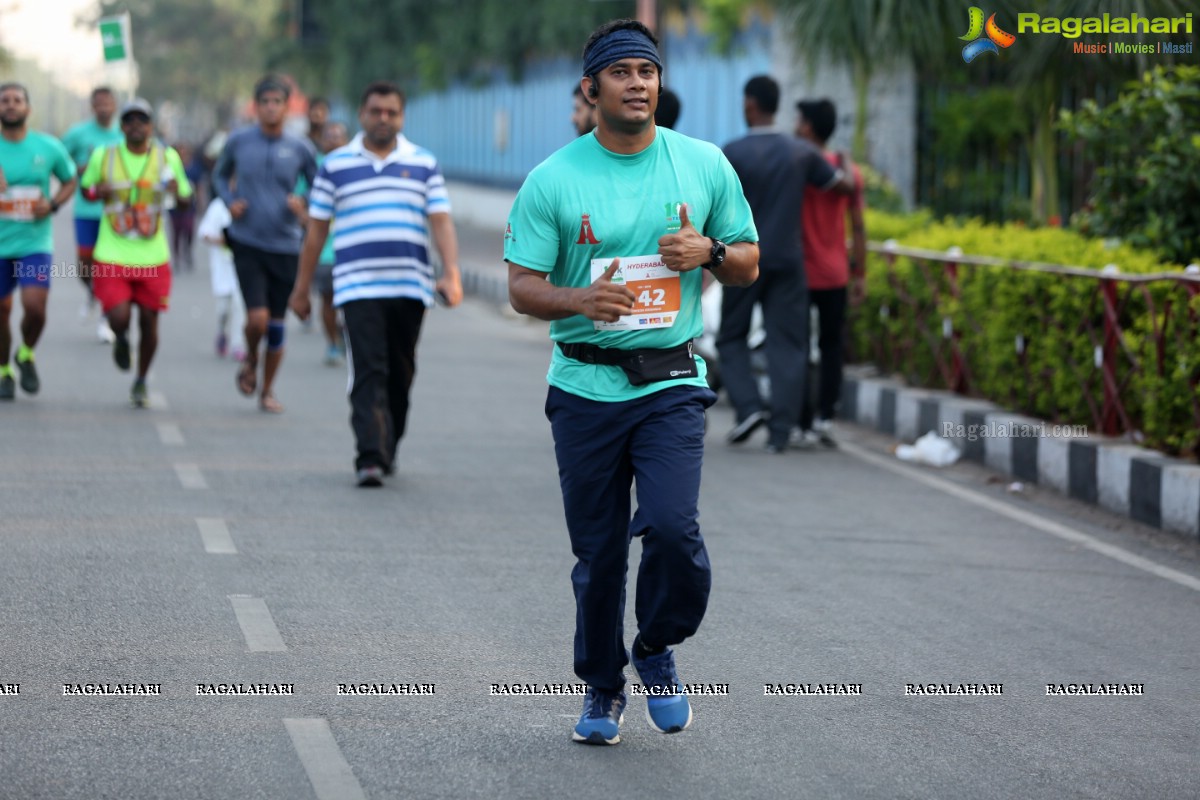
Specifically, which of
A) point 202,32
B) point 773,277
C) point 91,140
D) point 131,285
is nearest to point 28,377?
point 131,285

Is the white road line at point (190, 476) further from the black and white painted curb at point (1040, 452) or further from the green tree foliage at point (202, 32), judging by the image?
the green tree foliage at point (202, 32)

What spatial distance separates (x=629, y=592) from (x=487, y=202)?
3506 cm

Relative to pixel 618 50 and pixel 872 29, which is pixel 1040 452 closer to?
pixel 618 50

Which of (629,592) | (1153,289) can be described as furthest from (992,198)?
(629,592)

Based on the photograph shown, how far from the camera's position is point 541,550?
783cm

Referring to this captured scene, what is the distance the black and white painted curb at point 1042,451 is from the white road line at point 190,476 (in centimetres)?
436

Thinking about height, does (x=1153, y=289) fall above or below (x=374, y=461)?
above

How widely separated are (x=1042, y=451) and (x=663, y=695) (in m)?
5.54

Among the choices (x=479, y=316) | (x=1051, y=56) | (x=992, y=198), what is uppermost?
(x=1051, y=56)

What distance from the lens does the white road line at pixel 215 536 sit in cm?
754

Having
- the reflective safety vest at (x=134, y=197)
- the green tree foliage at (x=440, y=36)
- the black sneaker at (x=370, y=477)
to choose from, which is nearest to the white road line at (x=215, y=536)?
the black sneaker at (x=370, y=477)

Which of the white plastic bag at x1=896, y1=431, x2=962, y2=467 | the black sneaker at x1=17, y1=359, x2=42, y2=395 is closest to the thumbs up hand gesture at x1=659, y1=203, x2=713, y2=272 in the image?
the white plastic bag at x1=896, y1=431, x2=962, y2=467

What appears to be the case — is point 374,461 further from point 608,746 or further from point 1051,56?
point 1051,56

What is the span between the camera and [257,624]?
6281 mm
